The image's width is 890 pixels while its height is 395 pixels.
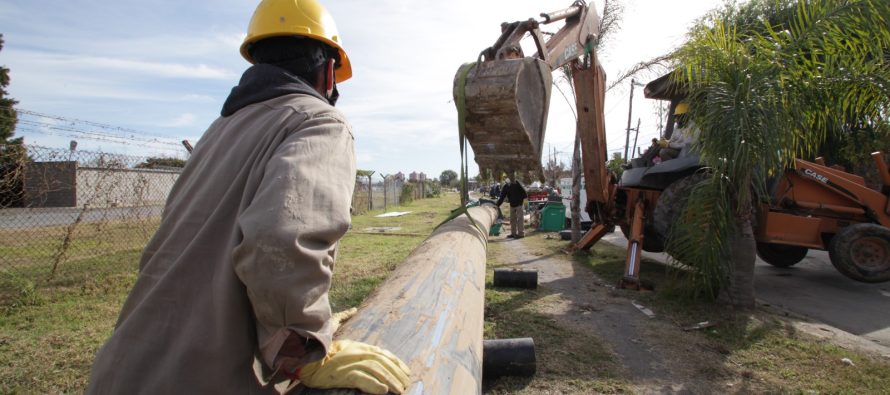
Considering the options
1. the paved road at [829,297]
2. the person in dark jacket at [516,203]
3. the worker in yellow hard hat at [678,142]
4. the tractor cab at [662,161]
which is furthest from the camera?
the person in dark jacket at [516,203]

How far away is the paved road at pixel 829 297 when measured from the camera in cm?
556

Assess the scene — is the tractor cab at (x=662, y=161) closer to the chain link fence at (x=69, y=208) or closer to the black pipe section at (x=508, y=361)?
the black pipe section at (x=508, y=361)

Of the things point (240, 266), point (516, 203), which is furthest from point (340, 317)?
point (516, 203)

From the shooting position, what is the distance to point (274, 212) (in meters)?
1.23

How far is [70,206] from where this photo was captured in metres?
7.41

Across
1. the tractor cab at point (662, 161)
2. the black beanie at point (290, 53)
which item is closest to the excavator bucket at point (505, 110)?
the black beanie at point (290, 53)

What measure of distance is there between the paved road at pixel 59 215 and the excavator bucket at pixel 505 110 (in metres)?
5.01

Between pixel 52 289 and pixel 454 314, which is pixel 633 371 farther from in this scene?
pixel 52 289

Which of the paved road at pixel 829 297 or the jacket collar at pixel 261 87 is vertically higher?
the jacket collar at pixel 261 87

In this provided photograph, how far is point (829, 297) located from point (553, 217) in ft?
26.9

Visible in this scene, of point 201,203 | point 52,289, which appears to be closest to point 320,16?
point 201,203

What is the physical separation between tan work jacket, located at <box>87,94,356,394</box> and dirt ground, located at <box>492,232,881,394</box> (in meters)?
3.18

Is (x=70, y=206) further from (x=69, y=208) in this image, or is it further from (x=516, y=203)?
(x=516, y=203)

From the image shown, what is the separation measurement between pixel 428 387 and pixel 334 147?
2.95 ft
